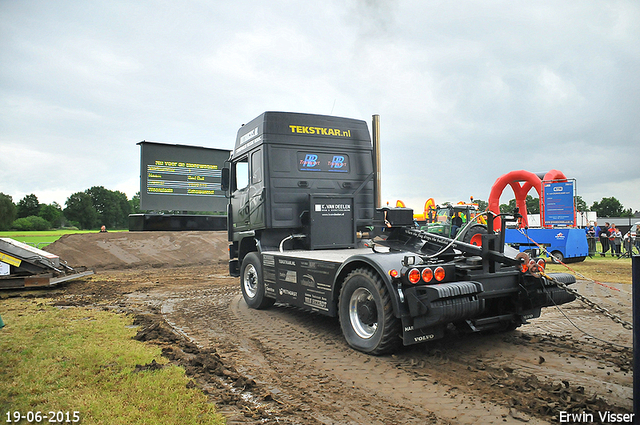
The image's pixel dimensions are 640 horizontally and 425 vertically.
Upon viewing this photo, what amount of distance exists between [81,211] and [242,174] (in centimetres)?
6338

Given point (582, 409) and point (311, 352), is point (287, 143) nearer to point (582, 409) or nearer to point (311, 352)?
point (311, 352)

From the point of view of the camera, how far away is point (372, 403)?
137 inches

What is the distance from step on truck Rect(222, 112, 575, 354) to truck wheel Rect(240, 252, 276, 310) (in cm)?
2

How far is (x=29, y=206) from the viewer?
58312 mm

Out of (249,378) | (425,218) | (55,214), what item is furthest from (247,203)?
(55,214)

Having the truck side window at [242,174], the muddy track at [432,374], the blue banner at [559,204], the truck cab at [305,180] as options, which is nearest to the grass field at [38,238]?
the truck side window at [242,174]

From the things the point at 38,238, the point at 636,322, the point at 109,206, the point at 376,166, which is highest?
the point at 109,206

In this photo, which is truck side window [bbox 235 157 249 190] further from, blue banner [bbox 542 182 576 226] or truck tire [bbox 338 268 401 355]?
blue banner [bbox 542 182 576 226]

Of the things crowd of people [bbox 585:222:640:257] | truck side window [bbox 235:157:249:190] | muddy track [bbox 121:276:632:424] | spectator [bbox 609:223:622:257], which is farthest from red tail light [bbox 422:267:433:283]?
spectator [bbox 609:223:622:257]

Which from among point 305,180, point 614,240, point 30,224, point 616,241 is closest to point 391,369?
point 305,180

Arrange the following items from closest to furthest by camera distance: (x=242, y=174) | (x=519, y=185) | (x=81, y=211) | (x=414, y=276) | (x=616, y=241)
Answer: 1. (x=414, y=276)
2. (x=242, y=174)
3. (x=519, y=185)
4. (x=616, y=241)
5. (x=81, y=211)

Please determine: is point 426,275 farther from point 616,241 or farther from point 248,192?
point 616,241

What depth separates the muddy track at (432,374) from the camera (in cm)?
328

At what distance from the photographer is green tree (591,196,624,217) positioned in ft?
258
